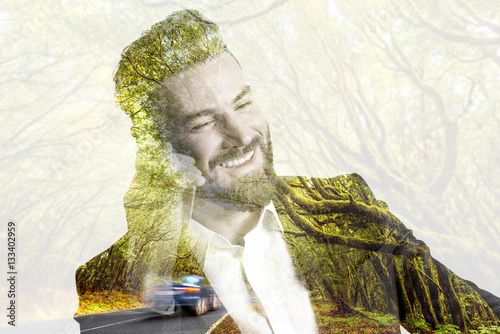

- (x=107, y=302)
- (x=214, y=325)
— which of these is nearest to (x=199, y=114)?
(x=107, y=302)

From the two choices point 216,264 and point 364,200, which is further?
point 216,264

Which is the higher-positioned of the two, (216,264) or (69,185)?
(69,185)

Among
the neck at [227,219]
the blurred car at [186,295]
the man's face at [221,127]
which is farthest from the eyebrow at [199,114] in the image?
the blurred car at [186,295]

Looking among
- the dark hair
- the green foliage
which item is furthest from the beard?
the green foliage

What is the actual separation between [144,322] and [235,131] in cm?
85

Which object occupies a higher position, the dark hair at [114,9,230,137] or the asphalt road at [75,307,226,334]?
the dark hair at [114,9,230,137]

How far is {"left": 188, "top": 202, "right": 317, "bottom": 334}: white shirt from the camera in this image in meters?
1.08

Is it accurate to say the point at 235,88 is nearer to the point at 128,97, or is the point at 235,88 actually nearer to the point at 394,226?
the point at 128,97

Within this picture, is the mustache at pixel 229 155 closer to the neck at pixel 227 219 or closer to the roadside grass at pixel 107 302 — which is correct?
the neck at pixel 227 219

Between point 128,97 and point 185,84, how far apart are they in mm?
180

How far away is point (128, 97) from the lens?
0.96 metres

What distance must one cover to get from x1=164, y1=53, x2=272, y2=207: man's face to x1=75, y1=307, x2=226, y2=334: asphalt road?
537 mm

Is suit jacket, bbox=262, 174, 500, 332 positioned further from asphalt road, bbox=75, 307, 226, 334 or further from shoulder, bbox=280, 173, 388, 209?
asphalt road, bbox=75, 307, 226, 334

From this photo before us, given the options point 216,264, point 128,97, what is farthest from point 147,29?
point 216,264
